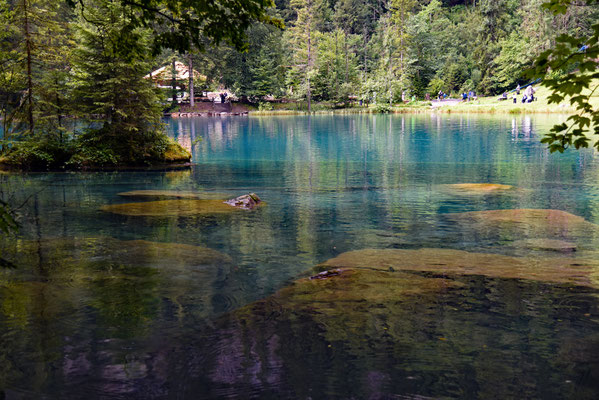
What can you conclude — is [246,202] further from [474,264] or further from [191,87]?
[191,87]

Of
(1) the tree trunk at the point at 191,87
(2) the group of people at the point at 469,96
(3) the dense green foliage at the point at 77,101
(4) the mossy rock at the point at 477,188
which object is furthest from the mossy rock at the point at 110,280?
(2) the group of people at the point at 469,96

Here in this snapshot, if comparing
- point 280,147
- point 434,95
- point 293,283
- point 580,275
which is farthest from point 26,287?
point 434,95

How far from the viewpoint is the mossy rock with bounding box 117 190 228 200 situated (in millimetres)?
18192

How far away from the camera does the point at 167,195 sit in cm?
1862

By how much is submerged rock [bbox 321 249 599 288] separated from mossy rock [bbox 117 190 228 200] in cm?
878

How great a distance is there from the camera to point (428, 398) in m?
5.23

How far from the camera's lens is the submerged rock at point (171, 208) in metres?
15.4

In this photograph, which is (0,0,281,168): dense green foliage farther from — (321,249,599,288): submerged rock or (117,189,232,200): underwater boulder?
(321,249,599,288): submerged rock

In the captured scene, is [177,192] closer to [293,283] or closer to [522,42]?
[293,283]

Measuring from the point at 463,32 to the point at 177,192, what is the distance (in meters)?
95.4

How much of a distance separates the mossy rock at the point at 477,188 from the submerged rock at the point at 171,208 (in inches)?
336

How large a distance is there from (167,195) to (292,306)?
39.5 ft

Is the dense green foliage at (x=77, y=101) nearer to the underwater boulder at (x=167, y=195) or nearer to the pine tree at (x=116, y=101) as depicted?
the pine tree at (x=116, y=101)

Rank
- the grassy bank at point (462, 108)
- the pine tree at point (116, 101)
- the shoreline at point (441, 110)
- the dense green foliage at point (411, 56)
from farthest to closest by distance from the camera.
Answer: the dense green foliage at point (411, 56) → the grassy bank at point (462, 108) → the shoreline at point (441, 110) → the pine tree at point (116, 101)
